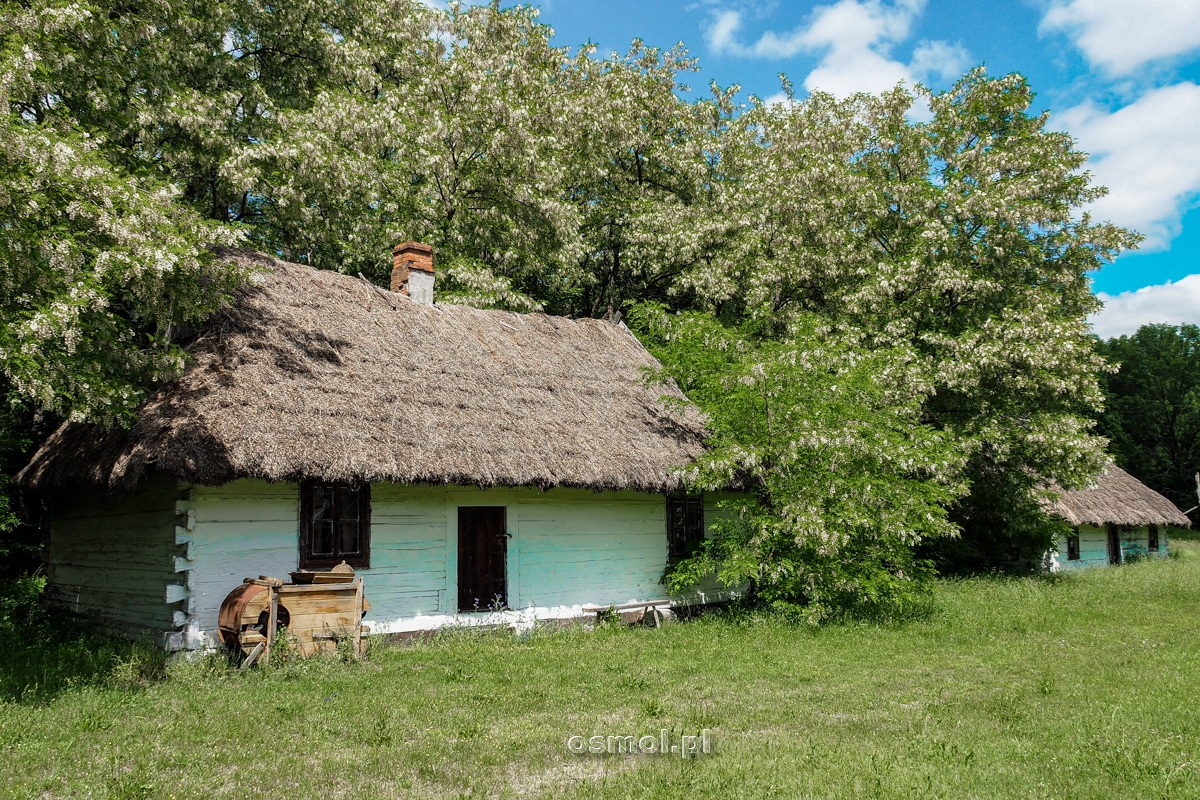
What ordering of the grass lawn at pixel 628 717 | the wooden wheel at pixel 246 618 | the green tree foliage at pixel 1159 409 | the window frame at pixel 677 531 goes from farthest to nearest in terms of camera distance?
the green tree foliage at pixel 1159 409
the window frame at pixel 677 531
the wooden wheel at pixel 246 618
the grass lawn at pixel 628 717

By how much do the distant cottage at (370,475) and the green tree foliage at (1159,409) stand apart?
3984cm

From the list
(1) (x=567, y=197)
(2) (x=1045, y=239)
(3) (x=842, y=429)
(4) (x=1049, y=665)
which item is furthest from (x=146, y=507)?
(2) (x=1045, y=239)

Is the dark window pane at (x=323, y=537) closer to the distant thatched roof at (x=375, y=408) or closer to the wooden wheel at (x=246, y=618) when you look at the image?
the distant thatched roof at (x=375, y=408)

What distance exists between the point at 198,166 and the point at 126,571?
26.7ft

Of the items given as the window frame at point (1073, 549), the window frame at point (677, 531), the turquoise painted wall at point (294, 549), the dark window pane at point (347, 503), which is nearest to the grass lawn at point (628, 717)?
the turquoise painted wall at point (294, 549)

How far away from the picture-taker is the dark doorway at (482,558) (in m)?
11.3

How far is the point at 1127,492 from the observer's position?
27672mm

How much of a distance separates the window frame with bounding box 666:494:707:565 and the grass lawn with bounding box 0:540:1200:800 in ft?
10.8

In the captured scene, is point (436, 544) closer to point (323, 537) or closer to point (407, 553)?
point (407, 553)

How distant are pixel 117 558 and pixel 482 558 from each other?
472 cm

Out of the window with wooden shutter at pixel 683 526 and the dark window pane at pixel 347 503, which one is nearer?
the dark window pane at pixel 347 503

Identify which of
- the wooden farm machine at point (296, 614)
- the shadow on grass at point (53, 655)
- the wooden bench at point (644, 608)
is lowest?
the wooden bench at point (644, 608)

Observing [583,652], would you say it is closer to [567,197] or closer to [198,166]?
[198,166]

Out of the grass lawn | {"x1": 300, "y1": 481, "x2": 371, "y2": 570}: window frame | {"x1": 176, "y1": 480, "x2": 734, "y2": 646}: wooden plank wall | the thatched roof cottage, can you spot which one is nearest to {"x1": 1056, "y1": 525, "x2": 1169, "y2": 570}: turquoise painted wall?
the thatched roof cottage
